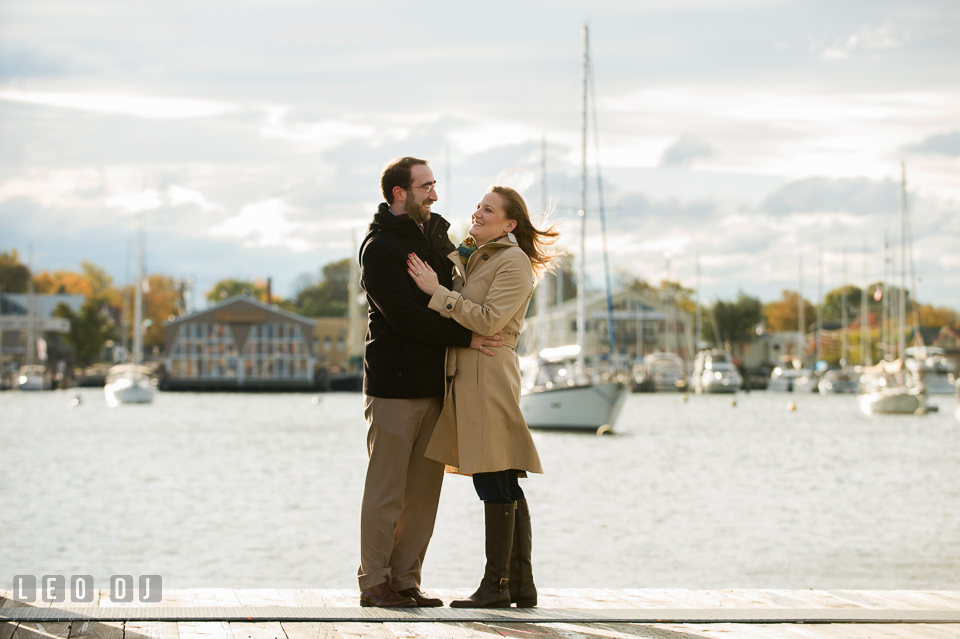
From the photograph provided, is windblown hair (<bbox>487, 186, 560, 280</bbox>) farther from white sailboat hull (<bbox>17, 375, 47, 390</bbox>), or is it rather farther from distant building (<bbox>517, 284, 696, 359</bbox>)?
white sailboat hull (<bbox>17, 375, 47, 390</bbox>)

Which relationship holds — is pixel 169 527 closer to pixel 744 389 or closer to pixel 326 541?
pixel 326 541

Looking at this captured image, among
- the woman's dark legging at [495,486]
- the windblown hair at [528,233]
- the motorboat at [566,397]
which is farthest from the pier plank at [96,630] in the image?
the motorboat at [566,397]

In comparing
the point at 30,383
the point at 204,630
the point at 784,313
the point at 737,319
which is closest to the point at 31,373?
the point at 30,383

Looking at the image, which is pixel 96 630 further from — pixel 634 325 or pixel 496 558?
pixel 634 325

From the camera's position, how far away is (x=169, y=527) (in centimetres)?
2184

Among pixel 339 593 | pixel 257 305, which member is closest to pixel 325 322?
pixel 257 305

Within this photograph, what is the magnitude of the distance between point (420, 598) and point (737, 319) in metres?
124

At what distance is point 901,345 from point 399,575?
60.4 meters

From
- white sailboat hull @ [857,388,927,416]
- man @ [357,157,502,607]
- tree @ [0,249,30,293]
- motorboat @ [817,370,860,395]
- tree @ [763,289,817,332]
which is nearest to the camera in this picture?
man @ [357,157,502,607]

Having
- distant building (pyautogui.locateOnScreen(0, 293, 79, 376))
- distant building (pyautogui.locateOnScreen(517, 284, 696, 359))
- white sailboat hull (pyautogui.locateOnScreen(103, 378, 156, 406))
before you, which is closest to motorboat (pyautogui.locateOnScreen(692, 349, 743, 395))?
distant building (pyautogui.locateOnScreen(517, 284, 696, 359))

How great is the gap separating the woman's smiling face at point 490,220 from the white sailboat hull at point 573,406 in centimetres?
3440

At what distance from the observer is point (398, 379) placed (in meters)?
5.32

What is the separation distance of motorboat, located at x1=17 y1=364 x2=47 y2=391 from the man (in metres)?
102

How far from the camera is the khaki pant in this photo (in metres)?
5.36
